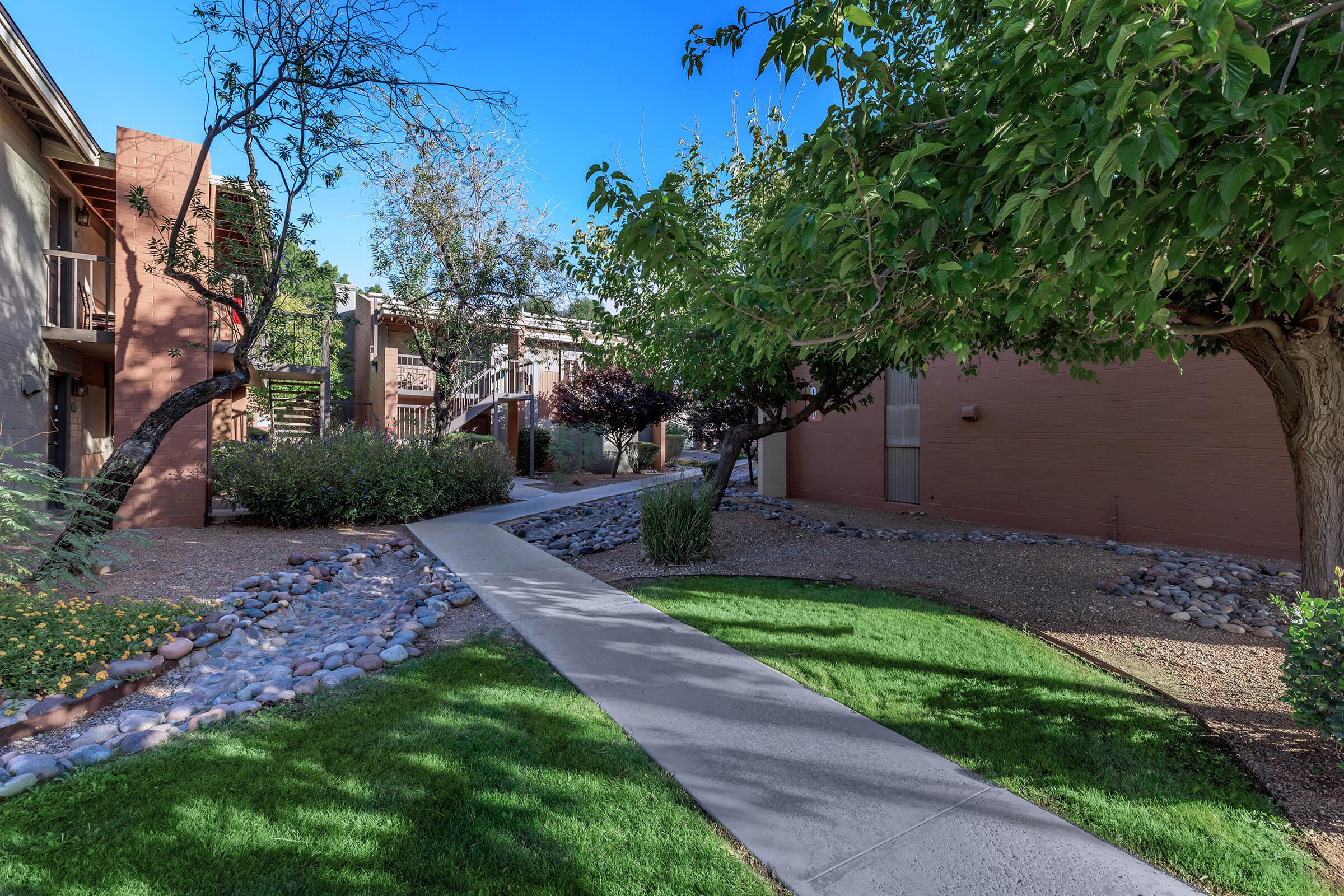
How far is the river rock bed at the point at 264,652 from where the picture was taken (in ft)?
9.96

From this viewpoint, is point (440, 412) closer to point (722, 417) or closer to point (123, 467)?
point (722, 417)

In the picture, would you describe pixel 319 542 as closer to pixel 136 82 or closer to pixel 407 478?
pixel 407 478

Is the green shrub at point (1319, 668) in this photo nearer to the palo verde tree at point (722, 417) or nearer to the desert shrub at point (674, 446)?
the palo verde tree at point (722, 417)

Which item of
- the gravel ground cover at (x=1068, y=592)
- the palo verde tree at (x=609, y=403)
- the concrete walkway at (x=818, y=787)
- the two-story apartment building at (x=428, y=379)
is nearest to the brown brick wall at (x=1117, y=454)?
the gravel ground cover at (x=1068, y=592)

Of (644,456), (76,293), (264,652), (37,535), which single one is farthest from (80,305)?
(644,456)

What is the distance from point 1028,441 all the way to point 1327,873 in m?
8.18

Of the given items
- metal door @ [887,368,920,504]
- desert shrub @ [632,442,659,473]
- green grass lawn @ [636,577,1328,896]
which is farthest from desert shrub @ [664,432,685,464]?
green grass lawn @ [636,577,1328,896]

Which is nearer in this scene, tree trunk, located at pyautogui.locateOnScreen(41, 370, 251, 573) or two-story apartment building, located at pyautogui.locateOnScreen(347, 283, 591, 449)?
tree trunk, located at pyautogui.locateOnScreen(41, 370, 251, 573)

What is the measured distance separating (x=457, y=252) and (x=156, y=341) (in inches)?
190

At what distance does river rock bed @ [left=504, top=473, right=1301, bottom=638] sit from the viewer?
532cm

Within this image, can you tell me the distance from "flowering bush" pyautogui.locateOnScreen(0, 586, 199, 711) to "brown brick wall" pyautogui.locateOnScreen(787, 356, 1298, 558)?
29.9ft

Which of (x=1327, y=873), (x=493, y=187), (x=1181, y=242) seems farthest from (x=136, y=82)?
(x=1327, y=873)

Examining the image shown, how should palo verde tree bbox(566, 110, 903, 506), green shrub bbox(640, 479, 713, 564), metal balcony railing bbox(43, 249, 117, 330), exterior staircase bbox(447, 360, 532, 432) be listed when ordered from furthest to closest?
exterior staircase bbox(447, 360, 532, 432), metal balcony railing bbox(43, 249, 117, 330), green shrub bbox(640, 479, 713, 564), palo verde tree bbox(566, 110, 903, 506)

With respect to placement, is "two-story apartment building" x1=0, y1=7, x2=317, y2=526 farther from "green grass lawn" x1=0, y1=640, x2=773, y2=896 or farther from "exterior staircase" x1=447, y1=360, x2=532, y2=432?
"exterior staircase" x1=447, y1=360, x2=532, y2=432
